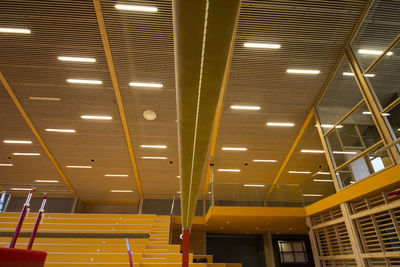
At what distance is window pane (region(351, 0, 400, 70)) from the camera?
5.84m

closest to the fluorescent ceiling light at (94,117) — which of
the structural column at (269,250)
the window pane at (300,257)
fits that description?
the structural column at (269,250)

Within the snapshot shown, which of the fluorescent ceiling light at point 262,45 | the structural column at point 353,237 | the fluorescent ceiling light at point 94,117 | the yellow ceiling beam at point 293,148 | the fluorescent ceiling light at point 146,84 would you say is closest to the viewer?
the structural column at point 353,237

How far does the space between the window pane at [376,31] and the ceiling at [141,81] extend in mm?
305

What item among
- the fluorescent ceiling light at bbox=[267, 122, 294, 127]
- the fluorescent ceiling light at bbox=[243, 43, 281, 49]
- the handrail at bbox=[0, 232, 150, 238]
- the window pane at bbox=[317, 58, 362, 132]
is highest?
the fluorescent ceiling light at bbox=[243, 43, 281, 49]

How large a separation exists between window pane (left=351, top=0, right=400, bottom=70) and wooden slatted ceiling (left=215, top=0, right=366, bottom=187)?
12.9 inches

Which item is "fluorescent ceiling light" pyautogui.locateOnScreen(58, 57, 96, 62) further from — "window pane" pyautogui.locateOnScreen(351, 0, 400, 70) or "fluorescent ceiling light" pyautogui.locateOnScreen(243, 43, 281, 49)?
"window pane" pyautogui.locateOnScreen(351, 0, 400, 70)

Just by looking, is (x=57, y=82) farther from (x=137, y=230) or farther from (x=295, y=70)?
(x=295, y=70)

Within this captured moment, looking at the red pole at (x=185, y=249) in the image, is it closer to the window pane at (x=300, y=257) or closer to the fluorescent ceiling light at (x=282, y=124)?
the fluorescent ceiling light at (x=282, y=124)

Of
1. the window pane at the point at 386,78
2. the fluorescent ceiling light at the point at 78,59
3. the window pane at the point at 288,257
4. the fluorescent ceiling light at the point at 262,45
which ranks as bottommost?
the window pane at the point at 288,257

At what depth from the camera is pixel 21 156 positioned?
11.4 meters

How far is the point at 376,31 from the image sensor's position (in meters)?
6.29

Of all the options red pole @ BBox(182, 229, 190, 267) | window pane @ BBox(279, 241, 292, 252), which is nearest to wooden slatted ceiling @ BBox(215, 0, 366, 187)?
red pole @ BBox(182, 229, 190, 267)

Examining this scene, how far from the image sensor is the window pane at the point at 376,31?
584 cm

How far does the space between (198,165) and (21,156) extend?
13.3 m
